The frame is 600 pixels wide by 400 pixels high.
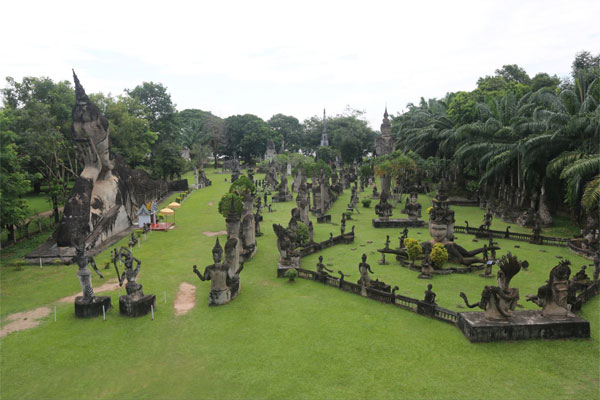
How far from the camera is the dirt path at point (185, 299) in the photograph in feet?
52.8

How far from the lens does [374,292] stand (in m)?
16.4

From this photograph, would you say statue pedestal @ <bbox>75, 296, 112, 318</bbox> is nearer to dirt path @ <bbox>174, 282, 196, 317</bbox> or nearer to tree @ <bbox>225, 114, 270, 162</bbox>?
dirt path @ <bbox>174, 282, 196, 317</bbox>

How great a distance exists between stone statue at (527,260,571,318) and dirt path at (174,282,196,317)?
44.8 feet

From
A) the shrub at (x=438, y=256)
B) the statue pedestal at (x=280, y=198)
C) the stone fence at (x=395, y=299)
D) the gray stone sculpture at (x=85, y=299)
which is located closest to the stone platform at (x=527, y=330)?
the stone fence at (x=395, y=299)

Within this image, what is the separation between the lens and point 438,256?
20.0 metres

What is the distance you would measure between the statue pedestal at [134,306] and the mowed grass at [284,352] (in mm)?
287

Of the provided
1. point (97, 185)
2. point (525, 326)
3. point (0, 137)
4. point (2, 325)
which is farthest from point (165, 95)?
point (525, 326)

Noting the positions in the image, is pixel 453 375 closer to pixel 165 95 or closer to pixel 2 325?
pixel 2 325

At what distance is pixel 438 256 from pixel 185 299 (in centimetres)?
1303

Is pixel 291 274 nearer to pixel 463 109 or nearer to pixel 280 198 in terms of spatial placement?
pixel 280 198

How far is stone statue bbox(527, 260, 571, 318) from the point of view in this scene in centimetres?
1272

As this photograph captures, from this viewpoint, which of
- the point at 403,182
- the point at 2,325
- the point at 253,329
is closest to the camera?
the point at 253,329

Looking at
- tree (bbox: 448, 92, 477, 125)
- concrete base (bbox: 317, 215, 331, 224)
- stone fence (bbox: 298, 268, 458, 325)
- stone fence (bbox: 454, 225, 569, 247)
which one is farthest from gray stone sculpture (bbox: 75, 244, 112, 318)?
tree (bbox: 448, 92, 477, 125)

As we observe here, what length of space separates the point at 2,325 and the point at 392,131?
71.5m
